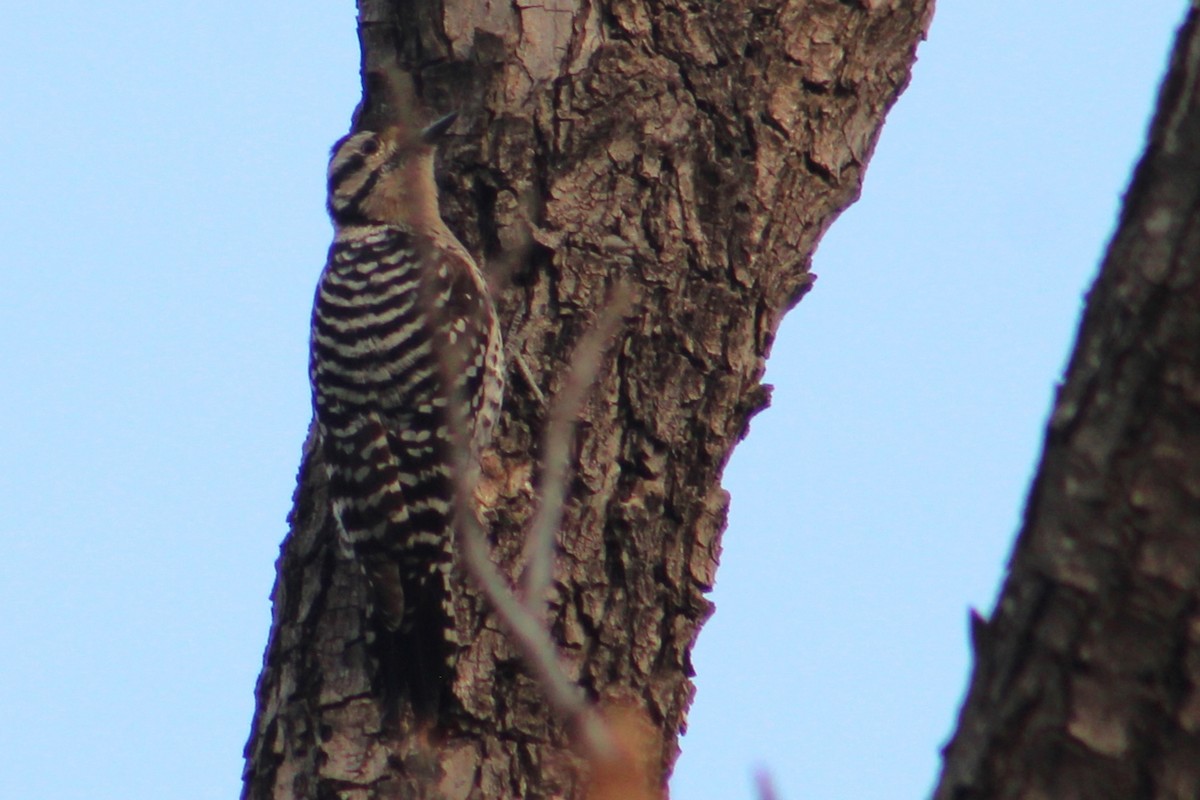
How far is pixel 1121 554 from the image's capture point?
193 cm

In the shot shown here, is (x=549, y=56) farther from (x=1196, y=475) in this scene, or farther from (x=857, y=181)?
(x=1196, y=475)

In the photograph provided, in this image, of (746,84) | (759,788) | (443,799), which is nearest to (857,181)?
(746,84)

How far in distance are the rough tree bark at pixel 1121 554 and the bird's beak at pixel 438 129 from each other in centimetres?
375

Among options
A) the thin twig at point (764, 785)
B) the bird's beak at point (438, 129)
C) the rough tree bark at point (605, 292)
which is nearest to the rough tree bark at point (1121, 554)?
the thin twig at point (764, 785)

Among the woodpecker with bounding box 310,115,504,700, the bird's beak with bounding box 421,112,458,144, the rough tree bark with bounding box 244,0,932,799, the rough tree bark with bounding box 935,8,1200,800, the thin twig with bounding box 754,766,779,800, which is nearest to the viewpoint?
the thin twig with bounding box 754,766,779,800

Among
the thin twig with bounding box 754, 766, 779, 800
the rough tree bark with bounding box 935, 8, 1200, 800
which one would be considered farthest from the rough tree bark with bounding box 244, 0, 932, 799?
the thin twig with bounding box 754, 766, 779, 800

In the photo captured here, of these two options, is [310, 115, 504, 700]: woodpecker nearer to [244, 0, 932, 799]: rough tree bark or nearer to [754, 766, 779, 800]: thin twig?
[244, 0, 932, 799]: rough tree bark

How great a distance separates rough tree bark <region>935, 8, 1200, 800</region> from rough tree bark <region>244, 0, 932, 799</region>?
283cm

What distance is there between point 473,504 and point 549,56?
1.59 metres

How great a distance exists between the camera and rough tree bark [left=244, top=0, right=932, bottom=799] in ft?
15.6

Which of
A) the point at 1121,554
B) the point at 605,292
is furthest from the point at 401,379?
the point at 1121,554

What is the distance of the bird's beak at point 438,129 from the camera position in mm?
5488

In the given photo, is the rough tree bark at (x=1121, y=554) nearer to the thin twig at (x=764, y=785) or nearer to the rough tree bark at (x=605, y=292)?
the thin twig at (x=764, y=785)

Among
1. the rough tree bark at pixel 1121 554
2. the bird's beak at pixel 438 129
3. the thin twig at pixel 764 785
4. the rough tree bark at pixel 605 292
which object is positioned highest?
the bird's beak at pixel 438 129
